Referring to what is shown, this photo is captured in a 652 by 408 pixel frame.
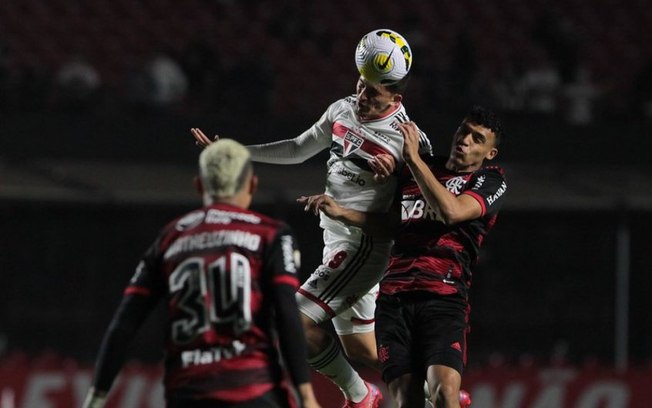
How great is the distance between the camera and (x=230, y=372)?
209 inches

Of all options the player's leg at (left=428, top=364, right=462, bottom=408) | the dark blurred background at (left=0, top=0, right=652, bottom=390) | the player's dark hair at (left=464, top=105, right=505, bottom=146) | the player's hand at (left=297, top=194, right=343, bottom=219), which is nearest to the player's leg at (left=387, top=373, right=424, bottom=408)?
the player's leg at (left=428, top=364, right=462, bottom=408)

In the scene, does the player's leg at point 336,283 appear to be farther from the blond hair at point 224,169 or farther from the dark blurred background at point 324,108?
the dark blurred background at point 324,108

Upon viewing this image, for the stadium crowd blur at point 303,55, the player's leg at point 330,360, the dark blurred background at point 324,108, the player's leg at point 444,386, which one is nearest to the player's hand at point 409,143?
the player's leg at point 444,386

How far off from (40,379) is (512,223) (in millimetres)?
7614

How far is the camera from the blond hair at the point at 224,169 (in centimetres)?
543

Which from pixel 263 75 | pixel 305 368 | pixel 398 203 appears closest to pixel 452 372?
pixel 398 203

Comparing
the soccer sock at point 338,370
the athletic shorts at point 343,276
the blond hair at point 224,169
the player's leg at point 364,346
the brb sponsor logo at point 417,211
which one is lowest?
the blond hair at point 224,169

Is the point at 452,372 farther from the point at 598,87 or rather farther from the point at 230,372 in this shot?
the point at 598,87

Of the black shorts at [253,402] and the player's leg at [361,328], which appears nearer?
the black shorts at [253,402]

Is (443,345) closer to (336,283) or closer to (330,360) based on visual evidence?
(336,283)

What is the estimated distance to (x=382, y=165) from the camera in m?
7.36

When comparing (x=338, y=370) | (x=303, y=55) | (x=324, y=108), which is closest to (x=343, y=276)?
(x=338, y=370)

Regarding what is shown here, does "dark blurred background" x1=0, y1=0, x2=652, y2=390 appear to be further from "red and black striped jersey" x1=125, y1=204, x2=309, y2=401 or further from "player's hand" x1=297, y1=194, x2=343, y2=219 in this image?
"red and black striped jersey" x1=125, y1=204, x2=309, y2=401

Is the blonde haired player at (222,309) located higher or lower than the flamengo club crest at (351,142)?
lower
